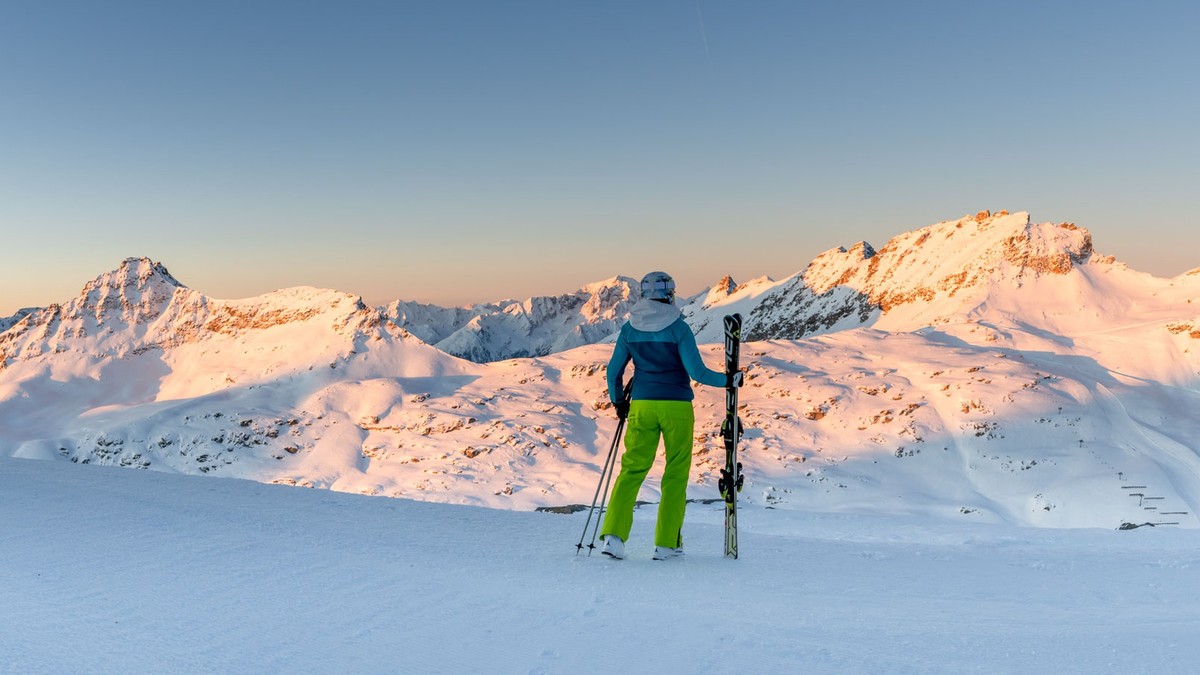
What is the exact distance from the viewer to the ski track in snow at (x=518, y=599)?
3863 millimetres

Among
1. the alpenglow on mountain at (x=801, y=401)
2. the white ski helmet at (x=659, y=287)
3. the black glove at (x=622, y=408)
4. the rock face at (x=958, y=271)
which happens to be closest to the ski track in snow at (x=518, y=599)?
the black glove at (x=622, y=408)

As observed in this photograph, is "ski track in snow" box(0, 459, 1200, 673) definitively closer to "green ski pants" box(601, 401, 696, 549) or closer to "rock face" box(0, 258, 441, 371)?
"green ski pants" box(601, 401, 696, 549)

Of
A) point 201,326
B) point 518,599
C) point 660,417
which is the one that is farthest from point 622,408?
point 201,326

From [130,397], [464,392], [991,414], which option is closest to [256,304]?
[130,397]

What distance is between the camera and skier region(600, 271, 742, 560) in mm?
6734

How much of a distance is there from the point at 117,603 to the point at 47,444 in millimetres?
161591

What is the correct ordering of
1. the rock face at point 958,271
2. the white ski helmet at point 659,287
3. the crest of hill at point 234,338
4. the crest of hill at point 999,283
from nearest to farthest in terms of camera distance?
the white ski helmet at point 659,287 < the crest of hill at point 999,283 < the rock face at point 958,271 < the crest of hill at point 234,338

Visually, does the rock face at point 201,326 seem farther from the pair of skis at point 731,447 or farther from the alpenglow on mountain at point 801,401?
the pair of skis at point 731,447

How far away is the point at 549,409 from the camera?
98625 mm

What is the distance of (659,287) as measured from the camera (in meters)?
7.10

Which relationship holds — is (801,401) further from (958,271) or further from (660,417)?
(958,271)

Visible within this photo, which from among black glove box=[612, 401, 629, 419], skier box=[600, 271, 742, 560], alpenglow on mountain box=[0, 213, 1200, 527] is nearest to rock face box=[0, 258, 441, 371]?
alpenglow on mountain box=[0, 213, 1200, 527]

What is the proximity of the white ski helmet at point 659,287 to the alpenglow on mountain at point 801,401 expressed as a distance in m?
22.0

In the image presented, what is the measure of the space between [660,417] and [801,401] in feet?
270
